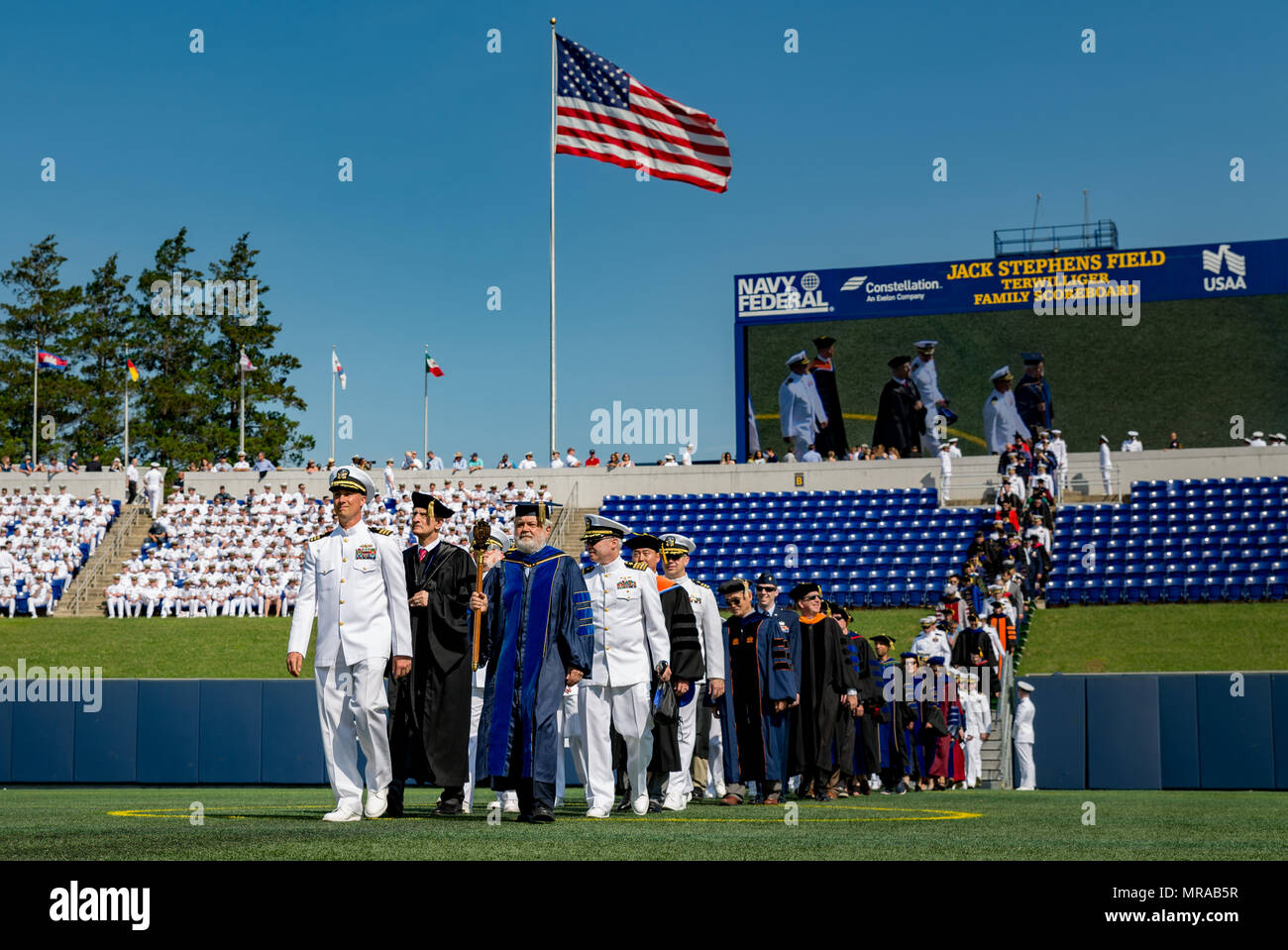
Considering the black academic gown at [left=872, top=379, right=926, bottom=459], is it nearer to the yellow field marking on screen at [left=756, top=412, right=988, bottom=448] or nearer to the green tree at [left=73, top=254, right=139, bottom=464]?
the yellow field marking on screen at [left=756, top=412, right=988, bottom=448]

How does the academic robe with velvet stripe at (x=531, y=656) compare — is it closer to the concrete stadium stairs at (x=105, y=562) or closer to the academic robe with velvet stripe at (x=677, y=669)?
the academic robe with velvet stripe at (x=677, y=669)

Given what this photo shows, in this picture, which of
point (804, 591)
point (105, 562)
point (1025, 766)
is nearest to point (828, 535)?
point (1025, 766)

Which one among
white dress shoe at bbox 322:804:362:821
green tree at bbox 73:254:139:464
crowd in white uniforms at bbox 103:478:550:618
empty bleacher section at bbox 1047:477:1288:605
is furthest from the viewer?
green tree at bbox 73:254:139:464

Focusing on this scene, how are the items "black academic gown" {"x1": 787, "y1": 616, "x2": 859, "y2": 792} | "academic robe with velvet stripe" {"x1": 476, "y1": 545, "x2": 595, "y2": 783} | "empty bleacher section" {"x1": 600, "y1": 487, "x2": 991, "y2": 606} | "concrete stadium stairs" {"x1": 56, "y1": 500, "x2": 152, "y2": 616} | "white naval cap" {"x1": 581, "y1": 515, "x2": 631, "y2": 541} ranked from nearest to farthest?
"academic robe with velvet stripe" {"x1": 476, "y1": 545, "x2": 595, "y2": 783} < "white naval cap" {"x1": 581, "y1": 515, "x2": 631, "y2": 541} < "black academic gown" {"x1": 787, "y1": 616, "x2": 859, "y2": 792} < "empty bleacher section" {"x1": 600, "y1": 487, "x2": 991, "y2": 606} < "concrete stadium stairs" {"x1": 56, "y1": 500, "x2": 152, "y2": 616}

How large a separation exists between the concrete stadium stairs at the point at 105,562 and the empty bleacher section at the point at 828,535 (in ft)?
41.3

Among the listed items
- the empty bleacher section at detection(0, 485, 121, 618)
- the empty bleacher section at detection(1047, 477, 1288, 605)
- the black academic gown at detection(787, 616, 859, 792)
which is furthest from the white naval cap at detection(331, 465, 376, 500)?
the empty bleacher section at detection(0, 485, 121, 618)

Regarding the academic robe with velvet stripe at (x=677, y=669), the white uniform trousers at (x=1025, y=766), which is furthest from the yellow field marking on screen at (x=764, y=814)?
the white uniform trousers at (x=1025, y=766)

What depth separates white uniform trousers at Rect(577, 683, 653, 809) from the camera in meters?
10.5

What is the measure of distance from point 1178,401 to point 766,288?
460 inches

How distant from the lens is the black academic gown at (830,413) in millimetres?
41031

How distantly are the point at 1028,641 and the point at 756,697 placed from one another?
611 inches

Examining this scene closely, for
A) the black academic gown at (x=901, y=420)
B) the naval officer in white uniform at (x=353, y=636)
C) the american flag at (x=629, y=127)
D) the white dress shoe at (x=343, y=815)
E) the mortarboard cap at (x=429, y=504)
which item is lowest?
the white dress shoe at (x=343, y=815)

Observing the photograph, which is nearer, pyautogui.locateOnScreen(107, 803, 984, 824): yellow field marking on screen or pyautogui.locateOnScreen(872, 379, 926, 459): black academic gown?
pyautogui.locateOnScreen(107, 803, 984, 824): yellow field marking on screen

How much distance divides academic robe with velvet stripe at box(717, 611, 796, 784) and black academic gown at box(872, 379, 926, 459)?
26838 mm
